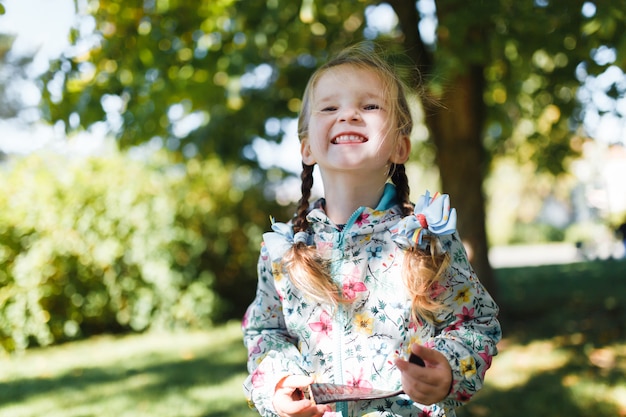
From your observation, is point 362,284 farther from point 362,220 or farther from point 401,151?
point 401,151

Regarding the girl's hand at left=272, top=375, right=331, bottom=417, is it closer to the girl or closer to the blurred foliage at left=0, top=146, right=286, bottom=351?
the girl

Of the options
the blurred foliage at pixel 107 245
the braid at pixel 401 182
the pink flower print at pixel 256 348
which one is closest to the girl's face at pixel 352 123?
the braid at pixel 401 182

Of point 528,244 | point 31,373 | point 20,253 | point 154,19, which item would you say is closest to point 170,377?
point 31,373

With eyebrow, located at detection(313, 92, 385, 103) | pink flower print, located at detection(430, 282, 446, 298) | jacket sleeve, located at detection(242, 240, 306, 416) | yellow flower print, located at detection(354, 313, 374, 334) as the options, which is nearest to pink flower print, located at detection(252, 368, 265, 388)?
jacket sleeve, located at detection(242, 240, 306, 416)

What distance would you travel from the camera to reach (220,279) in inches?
327

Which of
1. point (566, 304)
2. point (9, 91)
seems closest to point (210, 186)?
point (566, 304)

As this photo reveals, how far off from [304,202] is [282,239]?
0.20 meters

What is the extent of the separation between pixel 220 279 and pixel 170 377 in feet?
10.3

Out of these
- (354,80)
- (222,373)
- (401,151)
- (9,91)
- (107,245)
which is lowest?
(222,373)

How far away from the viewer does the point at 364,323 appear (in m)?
1.73

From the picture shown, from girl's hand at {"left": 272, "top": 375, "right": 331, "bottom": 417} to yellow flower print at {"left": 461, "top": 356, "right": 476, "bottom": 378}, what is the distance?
39 centimetres

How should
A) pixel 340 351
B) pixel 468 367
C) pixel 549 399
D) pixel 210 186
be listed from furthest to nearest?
pixel 210 186, pixel 549 399, pixel 340 351, pixel 468 367

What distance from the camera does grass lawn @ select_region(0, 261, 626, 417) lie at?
4.24 m

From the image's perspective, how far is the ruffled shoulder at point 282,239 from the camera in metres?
1.83
